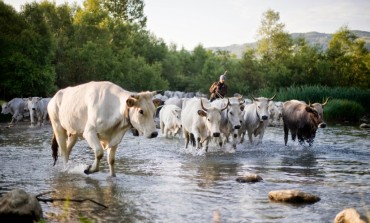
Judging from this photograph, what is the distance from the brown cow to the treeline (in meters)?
26.3

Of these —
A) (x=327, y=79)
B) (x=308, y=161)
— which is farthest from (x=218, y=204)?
(x=327, y=79)

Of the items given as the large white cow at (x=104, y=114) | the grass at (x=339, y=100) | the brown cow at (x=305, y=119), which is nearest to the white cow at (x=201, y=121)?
the brown cow at (x=305, y=119)

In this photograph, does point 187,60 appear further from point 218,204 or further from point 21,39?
point 218,204

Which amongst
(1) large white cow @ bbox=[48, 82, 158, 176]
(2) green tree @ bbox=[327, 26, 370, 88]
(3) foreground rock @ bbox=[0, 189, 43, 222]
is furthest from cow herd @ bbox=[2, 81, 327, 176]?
(2) green tree @ bbox=[327, 26, 370, 88]

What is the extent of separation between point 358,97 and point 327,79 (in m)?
27.8

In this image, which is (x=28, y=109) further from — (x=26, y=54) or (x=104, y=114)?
(x=104, y=114)

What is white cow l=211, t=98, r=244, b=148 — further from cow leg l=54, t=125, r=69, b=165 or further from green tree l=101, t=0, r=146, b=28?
green tree l=101, t=0, r=146, b=28

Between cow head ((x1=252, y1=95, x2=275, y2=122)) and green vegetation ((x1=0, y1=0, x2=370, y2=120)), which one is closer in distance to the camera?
cow head ((x1=252, y1=95, x2=275, y2=122))

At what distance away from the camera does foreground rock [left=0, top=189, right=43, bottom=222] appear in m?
6.32

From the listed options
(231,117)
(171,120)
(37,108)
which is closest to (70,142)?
(231,117)

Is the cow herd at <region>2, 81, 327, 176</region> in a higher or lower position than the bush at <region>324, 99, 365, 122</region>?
higher

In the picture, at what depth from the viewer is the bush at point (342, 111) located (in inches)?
1419

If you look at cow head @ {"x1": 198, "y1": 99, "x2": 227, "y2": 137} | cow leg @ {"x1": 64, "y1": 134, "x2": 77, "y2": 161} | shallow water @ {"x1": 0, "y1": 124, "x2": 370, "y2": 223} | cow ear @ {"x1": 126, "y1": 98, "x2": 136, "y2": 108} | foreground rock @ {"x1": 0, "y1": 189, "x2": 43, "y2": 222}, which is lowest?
shallow water @ {"x1": 0, "y1": 124, "x2": 370, "y2": 223}

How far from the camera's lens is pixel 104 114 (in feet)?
32.1
